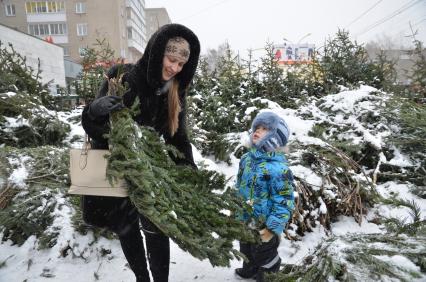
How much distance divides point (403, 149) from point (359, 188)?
4.47 ft

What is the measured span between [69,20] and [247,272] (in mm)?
48468

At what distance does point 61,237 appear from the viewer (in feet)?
9.47

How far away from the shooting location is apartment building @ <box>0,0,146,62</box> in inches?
1661

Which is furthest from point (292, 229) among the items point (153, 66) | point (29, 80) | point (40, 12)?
point (40, 12)

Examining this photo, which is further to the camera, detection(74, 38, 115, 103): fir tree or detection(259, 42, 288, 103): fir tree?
detection(259, 42, 288, 103): fir tree

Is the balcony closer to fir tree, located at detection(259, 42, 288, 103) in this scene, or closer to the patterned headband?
fir tree, located at detection(259, 42, 288, 103)

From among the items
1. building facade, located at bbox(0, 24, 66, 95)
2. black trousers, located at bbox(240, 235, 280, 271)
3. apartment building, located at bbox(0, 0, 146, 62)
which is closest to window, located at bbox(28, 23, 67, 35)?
apartment building, located at bbox(0, 0, 146, 62)

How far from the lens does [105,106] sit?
1702 mm

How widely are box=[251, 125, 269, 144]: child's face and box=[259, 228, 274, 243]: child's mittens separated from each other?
698 mm

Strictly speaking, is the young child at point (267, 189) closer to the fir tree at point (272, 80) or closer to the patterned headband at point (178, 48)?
the patterned headband at point (178, 48)

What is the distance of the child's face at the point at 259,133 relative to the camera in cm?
260

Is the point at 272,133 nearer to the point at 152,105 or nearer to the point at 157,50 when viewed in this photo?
the point at 152,105

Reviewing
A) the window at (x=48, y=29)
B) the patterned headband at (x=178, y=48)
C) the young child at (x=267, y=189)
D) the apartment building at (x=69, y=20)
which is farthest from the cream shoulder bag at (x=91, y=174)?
the window at (x=48, y=29)

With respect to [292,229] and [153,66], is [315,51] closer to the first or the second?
[292,229]
